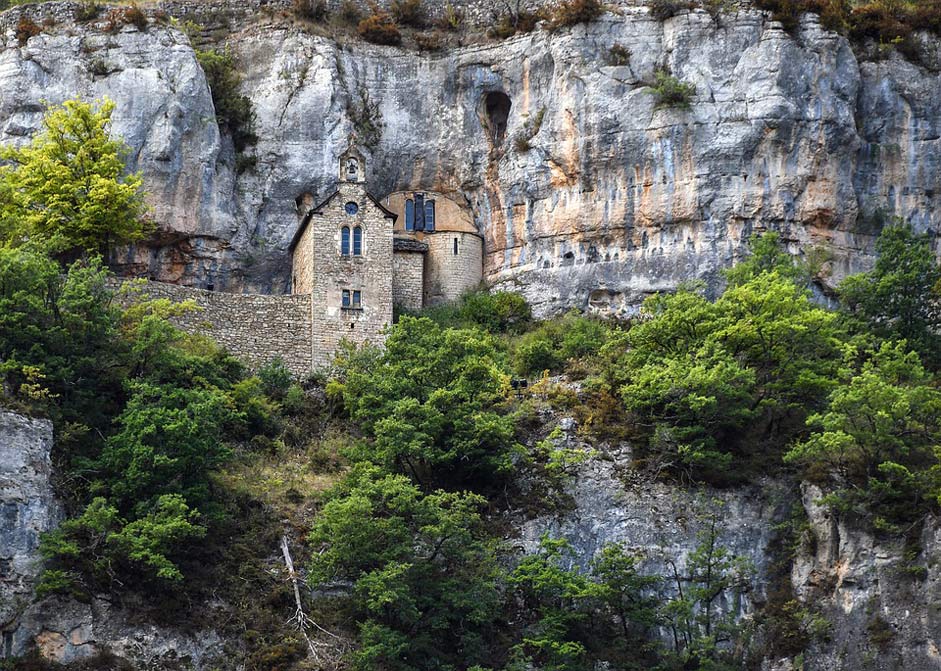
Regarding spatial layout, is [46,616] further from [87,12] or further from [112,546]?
[87,12]

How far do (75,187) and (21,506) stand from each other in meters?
15.8

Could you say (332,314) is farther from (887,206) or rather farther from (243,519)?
(887,206)

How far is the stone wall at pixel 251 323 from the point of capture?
5362 cm

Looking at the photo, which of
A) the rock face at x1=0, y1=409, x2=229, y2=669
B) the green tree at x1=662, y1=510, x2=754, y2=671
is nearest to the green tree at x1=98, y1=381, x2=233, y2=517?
the rock face at x1=0, y1=409, x2=229, y2=669

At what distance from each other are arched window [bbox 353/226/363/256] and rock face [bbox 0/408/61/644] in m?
16.0

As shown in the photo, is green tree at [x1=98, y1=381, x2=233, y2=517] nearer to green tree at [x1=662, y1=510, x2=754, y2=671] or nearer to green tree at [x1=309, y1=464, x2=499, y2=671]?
green tree at [x1=309, y1=464, x2=499, y2=671]

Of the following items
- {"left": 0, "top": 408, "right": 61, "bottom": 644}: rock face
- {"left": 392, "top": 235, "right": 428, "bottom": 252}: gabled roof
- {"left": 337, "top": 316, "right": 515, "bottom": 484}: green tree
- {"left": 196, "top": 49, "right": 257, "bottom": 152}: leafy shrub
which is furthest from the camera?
{"left": 196, "top": 49, "right": 257, "bottom": 152}: leafy shrub

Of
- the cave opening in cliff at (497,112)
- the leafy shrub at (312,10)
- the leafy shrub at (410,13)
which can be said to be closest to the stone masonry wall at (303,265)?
the cave opening in cliff at (497,112)

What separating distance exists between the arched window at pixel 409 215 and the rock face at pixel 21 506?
21331 millimetres

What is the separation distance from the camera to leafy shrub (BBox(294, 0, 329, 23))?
63656 mm

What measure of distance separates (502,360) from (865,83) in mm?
18843

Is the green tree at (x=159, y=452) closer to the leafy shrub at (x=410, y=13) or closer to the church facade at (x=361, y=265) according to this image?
the church facade at (x=361, y=265)

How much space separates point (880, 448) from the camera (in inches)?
1729

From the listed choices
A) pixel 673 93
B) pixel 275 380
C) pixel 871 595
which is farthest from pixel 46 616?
pixel 673 93
